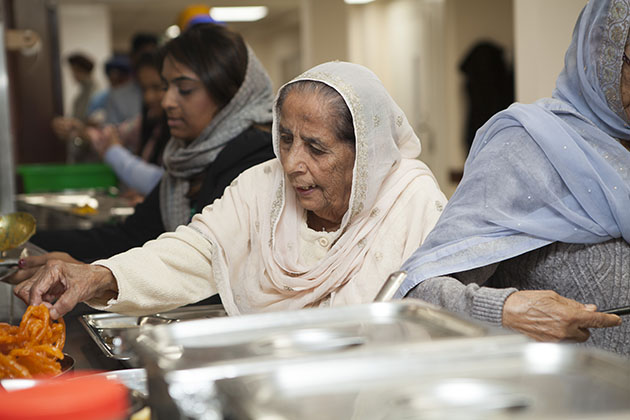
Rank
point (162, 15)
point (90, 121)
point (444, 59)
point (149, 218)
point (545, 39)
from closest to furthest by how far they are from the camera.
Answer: point (545, 39) → point (149, 218) → point (90, 121) → point (444, 59) → point (162, 15)

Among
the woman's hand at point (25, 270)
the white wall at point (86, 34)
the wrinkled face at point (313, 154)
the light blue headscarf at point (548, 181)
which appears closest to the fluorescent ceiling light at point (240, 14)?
the white wall at point (86, 34)

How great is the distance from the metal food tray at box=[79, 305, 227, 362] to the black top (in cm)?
49

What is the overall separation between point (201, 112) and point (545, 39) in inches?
42.9

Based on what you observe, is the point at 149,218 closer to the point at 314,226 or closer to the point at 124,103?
the point at 314,226

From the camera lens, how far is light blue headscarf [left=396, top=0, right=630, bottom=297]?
1.39 meters

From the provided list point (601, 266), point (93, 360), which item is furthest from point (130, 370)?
point (601, 266)

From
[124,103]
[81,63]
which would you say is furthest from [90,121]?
A: [81,63]

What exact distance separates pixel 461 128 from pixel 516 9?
413cm

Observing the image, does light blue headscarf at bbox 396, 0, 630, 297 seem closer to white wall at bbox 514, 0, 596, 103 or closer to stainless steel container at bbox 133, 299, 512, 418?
stainless steel container at bbox 133, 299, 512, 418

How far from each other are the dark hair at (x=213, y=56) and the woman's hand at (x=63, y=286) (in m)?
1.03

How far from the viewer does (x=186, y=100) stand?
7.72 feet

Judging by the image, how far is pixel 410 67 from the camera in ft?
23.8

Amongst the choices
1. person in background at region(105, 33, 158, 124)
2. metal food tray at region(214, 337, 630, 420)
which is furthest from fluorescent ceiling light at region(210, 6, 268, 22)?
metal food tray at region(214, 337, 630, 420)

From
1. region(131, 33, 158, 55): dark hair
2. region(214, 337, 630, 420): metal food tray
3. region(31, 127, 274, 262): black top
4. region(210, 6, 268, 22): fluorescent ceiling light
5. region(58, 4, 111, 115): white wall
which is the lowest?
region(31, 127, 274, 262): black top
